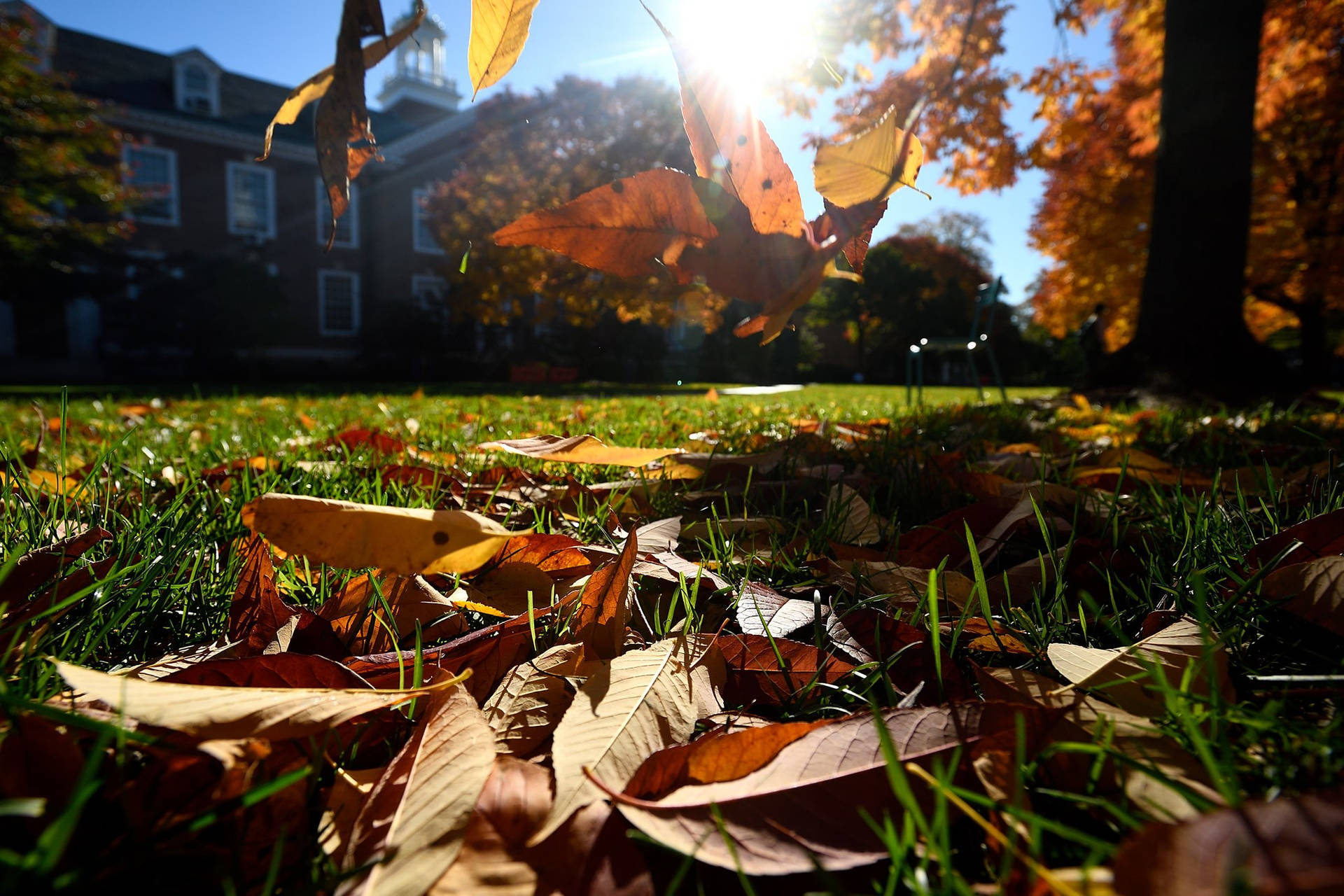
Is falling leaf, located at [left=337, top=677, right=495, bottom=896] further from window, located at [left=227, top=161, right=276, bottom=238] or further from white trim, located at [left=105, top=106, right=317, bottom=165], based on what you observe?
window, located at [left=227, top=161, right=276, bottom=238]

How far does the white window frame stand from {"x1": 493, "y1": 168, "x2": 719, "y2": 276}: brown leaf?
28199mm

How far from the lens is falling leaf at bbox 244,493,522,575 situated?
2.00ft

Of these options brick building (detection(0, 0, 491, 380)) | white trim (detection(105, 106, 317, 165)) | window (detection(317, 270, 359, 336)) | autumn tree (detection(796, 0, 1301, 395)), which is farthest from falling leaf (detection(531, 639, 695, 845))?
window (detection(317, 270, 359, 336))

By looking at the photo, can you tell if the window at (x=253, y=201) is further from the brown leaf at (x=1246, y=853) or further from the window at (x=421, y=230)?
the brown leaf at (x=1246, y=853)

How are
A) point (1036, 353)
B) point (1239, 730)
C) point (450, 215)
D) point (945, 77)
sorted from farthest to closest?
point (1036, 353)
point (450, 215)
point (945, 77)
point (1239, 730)

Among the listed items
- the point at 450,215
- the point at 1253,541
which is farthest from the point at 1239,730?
the point at 450,215

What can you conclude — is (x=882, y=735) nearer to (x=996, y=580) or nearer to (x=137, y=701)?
(x=137, y=701)

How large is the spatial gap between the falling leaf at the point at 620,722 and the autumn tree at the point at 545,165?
51.7 feet

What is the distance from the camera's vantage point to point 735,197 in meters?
0.78

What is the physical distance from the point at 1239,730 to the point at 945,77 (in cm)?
851

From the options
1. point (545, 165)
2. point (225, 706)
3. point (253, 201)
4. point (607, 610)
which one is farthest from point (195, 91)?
→ point (225, 706)

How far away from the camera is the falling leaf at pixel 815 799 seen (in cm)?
49

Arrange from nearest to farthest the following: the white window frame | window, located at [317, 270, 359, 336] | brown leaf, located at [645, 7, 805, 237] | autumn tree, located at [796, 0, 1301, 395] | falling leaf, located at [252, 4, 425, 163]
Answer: brown leaf, located at [645, 7, 805, 237] < falling leaf, located at [252, 4, 425, 163] < autumn tree, located at [796, 0, 1301, 395] < the white window frame < window, located at [317, 270, 359, 336]

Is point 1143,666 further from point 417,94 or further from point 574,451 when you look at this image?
point 417,94
